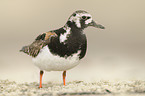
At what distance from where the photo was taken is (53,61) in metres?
8.03

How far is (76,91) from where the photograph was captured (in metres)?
7.54

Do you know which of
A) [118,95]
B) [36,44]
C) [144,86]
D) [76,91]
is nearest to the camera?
[118,95]

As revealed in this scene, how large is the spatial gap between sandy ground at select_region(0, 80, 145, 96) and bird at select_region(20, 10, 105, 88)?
0.65m

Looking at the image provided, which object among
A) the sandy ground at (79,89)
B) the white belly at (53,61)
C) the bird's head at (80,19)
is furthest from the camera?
the bird's head at (80,19)

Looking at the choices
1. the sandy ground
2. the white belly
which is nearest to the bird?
the white belly

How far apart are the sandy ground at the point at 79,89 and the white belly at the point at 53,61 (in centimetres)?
61

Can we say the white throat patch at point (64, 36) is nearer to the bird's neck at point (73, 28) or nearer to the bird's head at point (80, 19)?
the bird's neck at point (73, 28)

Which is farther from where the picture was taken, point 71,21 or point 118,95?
point 71,21

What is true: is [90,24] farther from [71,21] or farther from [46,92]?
[46,92]

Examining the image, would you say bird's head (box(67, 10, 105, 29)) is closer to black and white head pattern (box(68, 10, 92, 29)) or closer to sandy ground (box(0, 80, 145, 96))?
black and white head pattern (box(68, 10, 92, 29))

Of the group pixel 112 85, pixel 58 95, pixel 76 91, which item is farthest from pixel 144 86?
pixel 58 95

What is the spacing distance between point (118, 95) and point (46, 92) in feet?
6.42

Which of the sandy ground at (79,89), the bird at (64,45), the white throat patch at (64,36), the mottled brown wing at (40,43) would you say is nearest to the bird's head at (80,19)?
the bird at (64,45)

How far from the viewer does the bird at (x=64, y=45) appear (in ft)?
26.3
